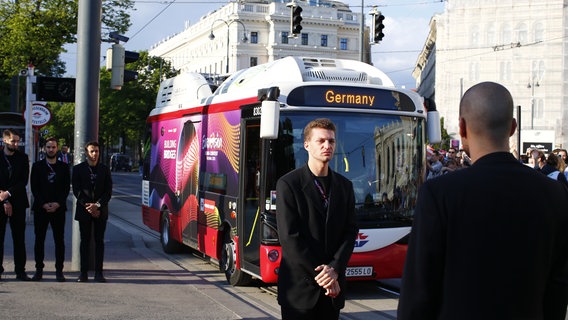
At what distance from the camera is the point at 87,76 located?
35.6 feet

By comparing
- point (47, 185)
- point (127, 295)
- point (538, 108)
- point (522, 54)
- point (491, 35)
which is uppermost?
point (491, 35)

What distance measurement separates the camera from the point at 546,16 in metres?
67.8

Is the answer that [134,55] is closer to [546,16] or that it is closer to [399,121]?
[399,121]

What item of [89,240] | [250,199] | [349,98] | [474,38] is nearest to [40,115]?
[89,240]

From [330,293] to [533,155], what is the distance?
9.80 m

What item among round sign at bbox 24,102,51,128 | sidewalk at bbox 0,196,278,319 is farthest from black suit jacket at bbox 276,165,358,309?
round sign at bbox 24,102,51,128

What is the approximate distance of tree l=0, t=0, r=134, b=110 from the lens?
2895 cm

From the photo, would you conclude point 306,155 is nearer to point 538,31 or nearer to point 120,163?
point 538,31

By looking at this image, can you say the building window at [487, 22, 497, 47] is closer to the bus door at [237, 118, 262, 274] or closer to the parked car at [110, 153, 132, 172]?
the parked car at [110, 153, 132, 172]

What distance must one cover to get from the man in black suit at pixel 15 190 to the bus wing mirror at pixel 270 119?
3408 millimetres

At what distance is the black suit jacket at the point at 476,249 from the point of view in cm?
268

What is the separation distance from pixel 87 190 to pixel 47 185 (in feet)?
→ 1.78

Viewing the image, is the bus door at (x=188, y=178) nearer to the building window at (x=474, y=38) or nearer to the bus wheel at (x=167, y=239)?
the bus wheel at (x=167, y=239)

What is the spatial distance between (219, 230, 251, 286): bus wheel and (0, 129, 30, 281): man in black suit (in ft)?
8.70
